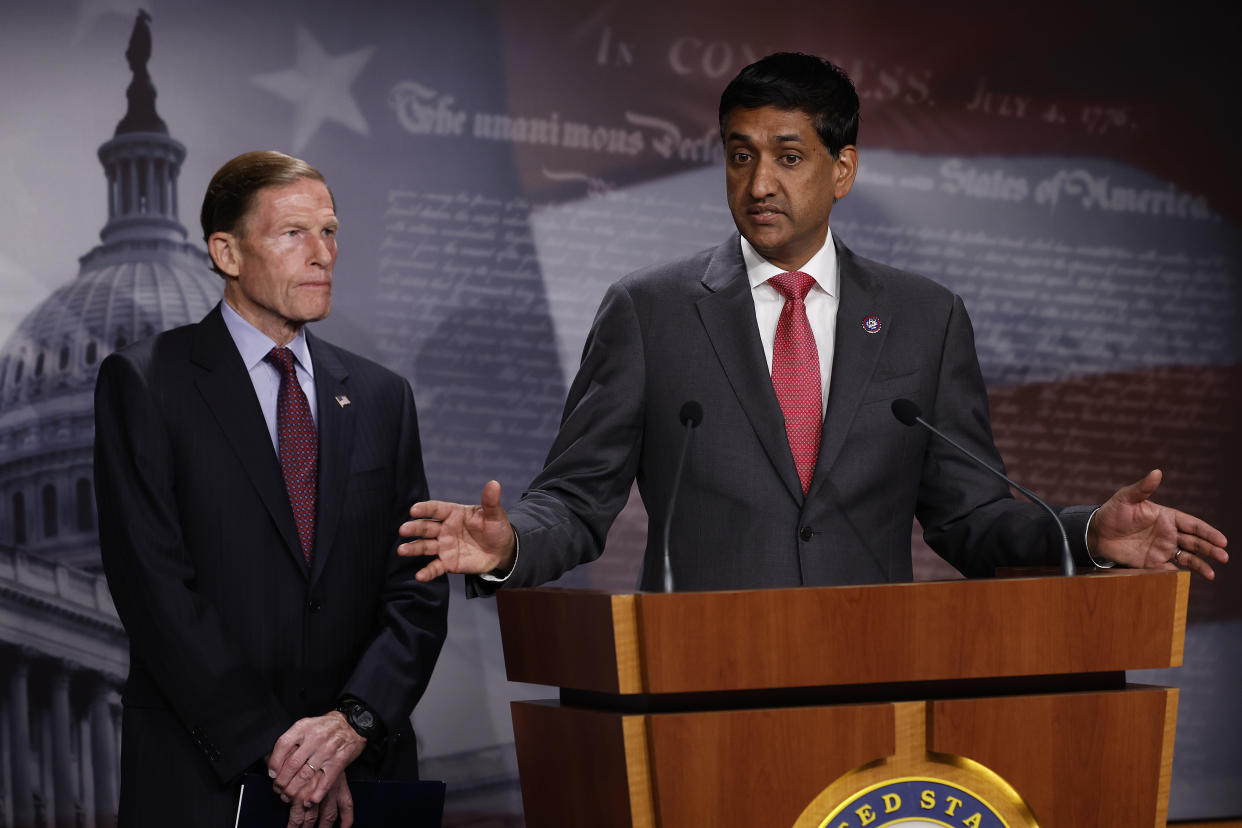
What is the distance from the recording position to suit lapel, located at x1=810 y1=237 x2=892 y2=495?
2.01 meters

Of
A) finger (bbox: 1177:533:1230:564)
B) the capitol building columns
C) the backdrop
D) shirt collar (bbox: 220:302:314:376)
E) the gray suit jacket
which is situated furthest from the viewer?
the backdrop

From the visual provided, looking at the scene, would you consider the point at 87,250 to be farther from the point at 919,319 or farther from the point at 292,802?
the point at 919,319

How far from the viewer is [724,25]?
4312mm

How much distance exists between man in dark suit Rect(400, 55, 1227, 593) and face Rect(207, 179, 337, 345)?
1.64 ft

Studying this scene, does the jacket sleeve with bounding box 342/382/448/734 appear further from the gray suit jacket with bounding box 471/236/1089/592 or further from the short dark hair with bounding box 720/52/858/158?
the short dark hair with bounding box 720/52/858/158

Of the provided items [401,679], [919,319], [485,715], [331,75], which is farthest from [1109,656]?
[331,75]

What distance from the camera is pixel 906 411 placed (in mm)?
1892

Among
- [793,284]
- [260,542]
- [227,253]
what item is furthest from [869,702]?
[227,253]

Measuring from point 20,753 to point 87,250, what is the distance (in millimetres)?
1340

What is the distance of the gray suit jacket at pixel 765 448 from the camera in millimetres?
2006

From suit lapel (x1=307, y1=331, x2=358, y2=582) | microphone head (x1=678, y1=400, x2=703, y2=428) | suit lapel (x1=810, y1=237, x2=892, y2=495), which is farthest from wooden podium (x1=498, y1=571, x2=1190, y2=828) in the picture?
suit lapel (x1=307, y1=331, x2=358, y2=582)

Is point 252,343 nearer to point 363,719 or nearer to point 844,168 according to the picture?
point 363,719

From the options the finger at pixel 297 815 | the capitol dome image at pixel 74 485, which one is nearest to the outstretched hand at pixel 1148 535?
the finger at pixel 297 815

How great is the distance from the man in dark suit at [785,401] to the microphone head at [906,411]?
0.13 m
